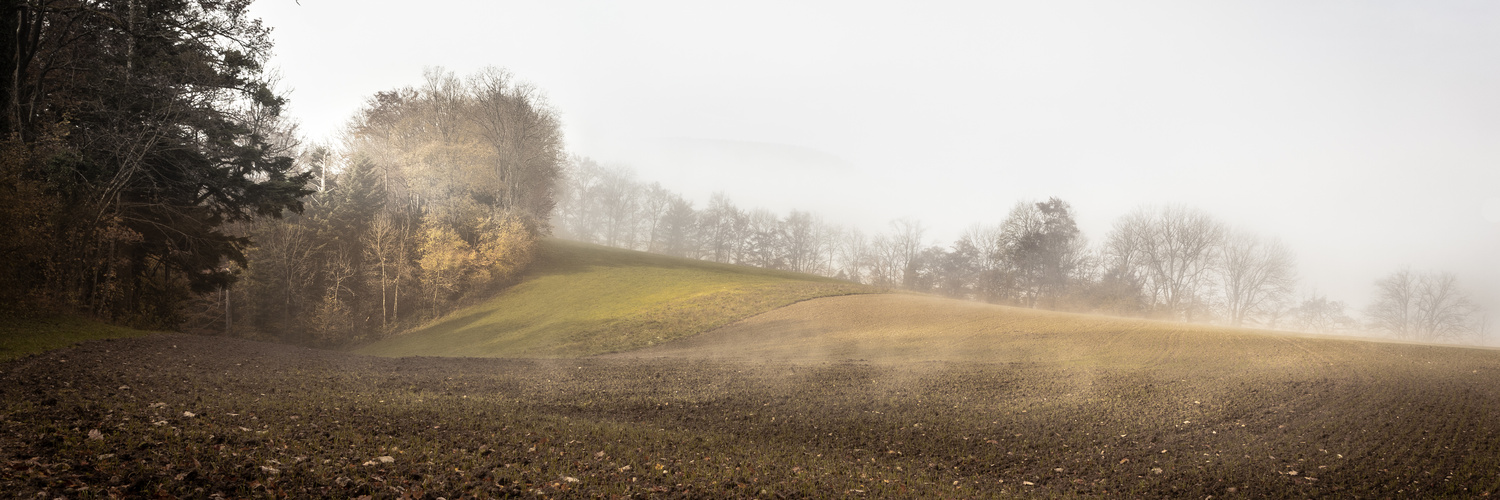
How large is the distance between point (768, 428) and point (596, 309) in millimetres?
26580

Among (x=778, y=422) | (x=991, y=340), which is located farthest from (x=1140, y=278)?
(x=778, y=422)

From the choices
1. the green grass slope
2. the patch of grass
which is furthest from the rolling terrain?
the green grass slope

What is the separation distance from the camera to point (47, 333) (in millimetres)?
14906

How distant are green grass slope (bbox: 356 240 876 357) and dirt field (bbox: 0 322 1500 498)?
12.3 meters

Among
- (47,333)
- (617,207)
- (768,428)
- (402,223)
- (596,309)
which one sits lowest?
(768,428)

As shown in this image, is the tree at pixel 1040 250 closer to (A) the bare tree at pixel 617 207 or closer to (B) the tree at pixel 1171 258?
(B) the tree at pixel 1171 258

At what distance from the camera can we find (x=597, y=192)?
86250mm

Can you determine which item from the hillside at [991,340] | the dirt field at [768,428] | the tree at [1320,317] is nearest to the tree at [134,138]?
the dirt field at [768,428]

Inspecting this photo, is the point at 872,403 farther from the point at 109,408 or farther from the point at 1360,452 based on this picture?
the point at 109,408

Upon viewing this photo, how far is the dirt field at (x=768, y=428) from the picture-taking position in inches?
276

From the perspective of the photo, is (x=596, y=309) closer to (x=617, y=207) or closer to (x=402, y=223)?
(x=402, y=223)

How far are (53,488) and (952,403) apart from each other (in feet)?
47.2

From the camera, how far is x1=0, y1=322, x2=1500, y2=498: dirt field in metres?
7.01

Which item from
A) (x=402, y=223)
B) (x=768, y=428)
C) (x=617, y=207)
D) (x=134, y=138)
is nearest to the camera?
(x=768, y=428)
